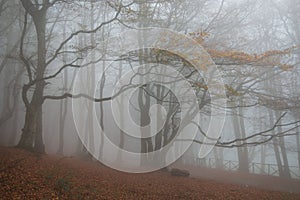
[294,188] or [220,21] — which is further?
[294,188]

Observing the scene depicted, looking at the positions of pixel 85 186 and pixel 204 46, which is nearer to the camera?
pixel 85 186

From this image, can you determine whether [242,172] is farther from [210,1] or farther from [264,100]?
[210,1]

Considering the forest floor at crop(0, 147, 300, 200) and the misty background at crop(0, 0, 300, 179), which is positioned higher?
→ the misty background at crop(0, 0, 300, 179)

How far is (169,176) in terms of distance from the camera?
9227 mm

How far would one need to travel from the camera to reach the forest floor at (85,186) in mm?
5133

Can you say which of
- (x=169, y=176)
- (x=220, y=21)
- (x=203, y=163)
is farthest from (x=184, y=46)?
(x=203, y=163)

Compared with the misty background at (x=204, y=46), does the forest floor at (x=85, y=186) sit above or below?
below

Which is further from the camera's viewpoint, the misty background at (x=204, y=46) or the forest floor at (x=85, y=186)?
the misty background at (x=204, y=46)

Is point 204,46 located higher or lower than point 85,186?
higher

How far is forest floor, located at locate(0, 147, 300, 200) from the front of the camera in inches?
202

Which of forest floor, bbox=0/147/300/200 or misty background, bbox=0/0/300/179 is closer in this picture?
forest floor, bbox=0/147/300/200

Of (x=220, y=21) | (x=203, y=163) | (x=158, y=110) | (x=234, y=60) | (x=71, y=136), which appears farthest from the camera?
(x=71, y=136)

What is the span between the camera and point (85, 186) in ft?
20.5

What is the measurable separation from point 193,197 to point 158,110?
5111mm
